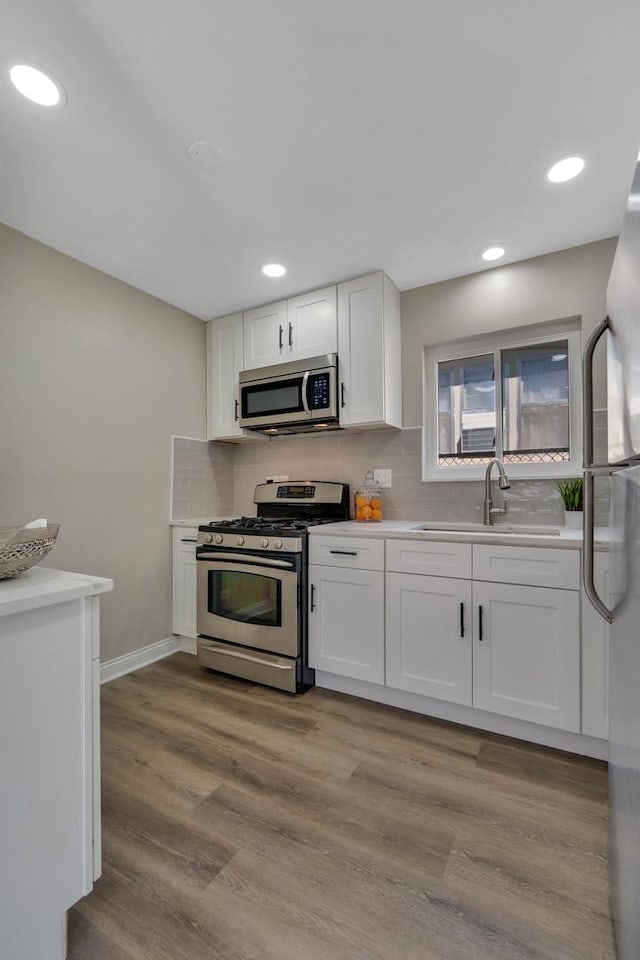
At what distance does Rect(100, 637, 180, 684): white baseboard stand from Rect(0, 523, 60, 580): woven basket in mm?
1754

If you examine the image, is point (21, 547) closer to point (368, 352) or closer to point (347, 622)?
point (347, 622)

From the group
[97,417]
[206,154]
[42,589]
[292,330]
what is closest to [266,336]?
[292,330]

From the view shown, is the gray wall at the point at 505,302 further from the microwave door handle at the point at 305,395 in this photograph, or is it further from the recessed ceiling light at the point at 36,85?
the recessed ceiling light at the point at 36,85

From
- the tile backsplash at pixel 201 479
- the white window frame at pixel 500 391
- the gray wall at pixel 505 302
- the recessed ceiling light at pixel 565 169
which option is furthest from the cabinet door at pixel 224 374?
the recessed ceiling light at pixel 565 169

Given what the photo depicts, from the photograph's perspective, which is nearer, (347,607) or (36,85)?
(36,85)

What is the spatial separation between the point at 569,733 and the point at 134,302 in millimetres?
3353

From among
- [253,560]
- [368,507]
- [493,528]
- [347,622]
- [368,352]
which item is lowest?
[347,622]

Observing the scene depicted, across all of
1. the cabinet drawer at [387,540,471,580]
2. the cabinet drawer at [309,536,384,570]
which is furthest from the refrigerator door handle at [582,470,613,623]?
the cabinet drawer at [309,536,384,570]

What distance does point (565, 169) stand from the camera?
1.78m

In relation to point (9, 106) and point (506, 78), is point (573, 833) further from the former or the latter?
point (9, 106)

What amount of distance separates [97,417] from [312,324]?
1.47 m

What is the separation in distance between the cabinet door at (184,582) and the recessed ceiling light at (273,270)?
5.70 ft

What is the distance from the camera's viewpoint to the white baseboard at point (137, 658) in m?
2.52

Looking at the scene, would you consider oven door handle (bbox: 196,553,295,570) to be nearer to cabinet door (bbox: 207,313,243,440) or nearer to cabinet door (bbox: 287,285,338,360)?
cabinet door (bbox: 207,313,243,440)
